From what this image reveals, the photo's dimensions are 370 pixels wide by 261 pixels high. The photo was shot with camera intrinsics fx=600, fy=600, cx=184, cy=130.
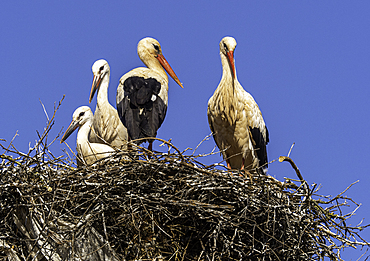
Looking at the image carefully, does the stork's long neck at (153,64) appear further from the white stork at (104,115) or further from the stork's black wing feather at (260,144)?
the stork's black wing feather at (260,144)

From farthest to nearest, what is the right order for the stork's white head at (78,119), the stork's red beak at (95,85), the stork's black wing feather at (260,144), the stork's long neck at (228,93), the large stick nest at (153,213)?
the stork's red beak at (95,85) < the stork's black wing feather at (260,144) < the stork's long neck at (228,93) < the stork's white head at (78,119) < the large stick nest at (153,213)

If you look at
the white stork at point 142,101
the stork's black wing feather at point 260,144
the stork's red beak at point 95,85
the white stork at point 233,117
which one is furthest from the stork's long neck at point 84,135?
the stork's black wing feather at point 260,144

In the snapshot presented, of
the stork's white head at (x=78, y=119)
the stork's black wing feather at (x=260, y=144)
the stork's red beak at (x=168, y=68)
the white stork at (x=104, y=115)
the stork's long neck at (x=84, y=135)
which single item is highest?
the stork's red beak at (x=168, y=68)

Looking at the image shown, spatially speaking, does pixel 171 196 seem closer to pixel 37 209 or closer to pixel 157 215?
pixel 157 215

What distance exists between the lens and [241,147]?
5.66 m

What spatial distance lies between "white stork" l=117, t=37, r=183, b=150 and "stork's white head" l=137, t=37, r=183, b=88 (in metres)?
0.30

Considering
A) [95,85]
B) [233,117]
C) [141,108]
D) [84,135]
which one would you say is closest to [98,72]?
[95,85]

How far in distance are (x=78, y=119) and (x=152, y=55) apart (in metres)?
1.54

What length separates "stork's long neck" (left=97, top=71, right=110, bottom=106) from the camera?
6258 mm

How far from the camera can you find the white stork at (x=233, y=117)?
559 centimetres

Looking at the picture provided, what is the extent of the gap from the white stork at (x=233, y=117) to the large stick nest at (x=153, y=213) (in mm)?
1535

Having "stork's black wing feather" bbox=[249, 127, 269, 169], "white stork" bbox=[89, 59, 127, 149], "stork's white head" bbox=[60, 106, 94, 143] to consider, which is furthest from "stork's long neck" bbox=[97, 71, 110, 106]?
"stork's black wing feather" bbox=[249, 127, 269, 169]

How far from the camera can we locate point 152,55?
6.65m

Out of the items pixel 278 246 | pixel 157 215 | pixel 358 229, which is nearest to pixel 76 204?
pixel 157 215
